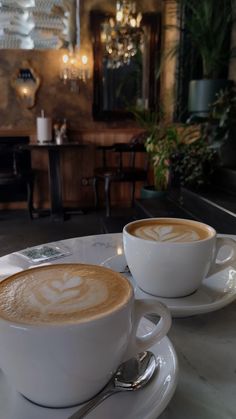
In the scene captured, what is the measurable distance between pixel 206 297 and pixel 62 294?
312 mm

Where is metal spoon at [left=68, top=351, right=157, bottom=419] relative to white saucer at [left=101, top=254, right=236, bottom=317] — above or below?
below

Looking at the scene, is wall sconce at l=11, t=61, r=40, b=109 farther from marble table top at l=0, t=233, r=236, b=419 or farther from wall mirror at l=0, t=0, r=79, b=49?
marble table top at l=0, t=233, r=236, b=419

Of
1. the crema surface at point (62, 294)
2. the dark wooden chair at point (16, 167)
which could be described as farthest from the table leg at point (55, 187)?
the crema surface at point (62, 294)

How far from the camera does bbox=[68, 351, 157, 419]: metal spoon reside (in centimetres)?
41

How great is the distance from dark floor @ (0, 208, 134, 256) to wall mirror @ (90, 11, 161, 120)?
1410 mm

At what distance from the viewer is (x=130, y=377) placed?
45 centimetres

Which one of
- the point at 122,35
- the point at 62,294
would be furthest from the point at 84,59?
the point at 62,294

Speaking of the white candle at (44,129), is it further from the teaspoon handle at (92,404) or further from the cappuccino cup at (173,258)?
the teaspoon handle at (92,404)

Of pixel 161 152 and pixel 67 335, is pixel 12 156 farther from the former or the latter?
pixel 67 335

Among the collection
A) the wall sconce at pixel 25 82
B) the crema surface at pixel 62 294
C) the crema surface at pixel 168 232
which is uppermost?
the wall sconce at pixel 25 82

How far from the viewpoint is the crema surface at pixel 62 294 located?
0.39 meters

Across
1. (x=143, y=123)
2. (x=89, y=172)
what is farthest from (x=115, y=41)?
(x=89, y=172)

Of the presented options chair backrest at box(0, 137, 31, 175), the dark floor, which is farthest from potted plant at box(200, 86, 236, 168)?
chair backrest at box(0, 137, 31, 175)

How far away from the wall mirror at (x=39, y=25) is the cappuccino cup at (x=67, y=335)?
450 cm
